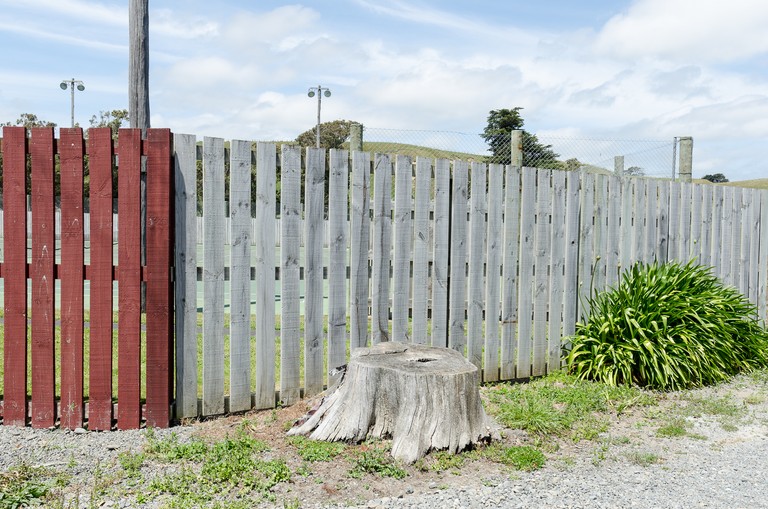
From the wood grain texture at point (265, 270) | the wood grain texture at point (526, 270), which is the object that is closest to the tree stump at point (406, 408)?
the wood grain texture at point (265, 270)

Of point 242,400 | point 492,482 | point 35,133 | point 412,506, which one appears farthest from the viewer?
point 242,400

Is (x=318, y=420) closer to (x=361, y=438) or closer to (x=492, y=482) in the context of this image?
(x=361, y=438)

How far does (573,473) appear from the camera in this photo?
427 centimetres

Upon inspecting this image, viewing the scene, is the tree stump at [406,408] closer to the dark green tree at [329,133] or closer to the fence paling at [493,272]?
the fence paling at [493,272]

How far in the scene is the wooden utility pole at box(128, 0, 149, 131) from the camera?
812cm

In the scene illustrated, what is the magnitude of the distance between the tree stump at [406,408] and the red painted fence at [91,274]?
1.27 meters

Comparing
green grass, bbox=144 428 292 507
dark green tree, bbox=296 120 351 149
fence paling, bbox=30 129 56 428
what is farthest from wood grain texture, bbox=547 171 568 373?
dark green tree, bbox=296 120 351 149

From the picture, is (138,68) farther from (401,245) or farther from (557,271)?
(557,271)

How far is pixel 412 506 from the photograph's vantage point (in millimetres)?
3662

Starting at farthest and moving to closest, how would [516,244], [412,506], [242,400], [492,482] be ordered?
1. [516,244]
2. [242,400]
3. [492,482]
4. [412,506]

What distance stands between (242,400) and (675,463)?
3.10m

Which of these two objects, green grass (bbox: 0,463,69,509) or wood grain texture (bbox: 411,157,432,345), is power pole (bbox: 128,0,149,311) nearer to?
wood grain texture (bbox: 411,157,432,345)

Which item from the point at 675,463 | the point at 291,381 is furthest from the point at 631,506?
the point at 291,381

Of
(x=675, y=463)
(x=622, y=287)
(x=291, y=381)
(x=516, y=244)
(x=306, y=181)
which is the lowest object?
(x=675, y=463)
